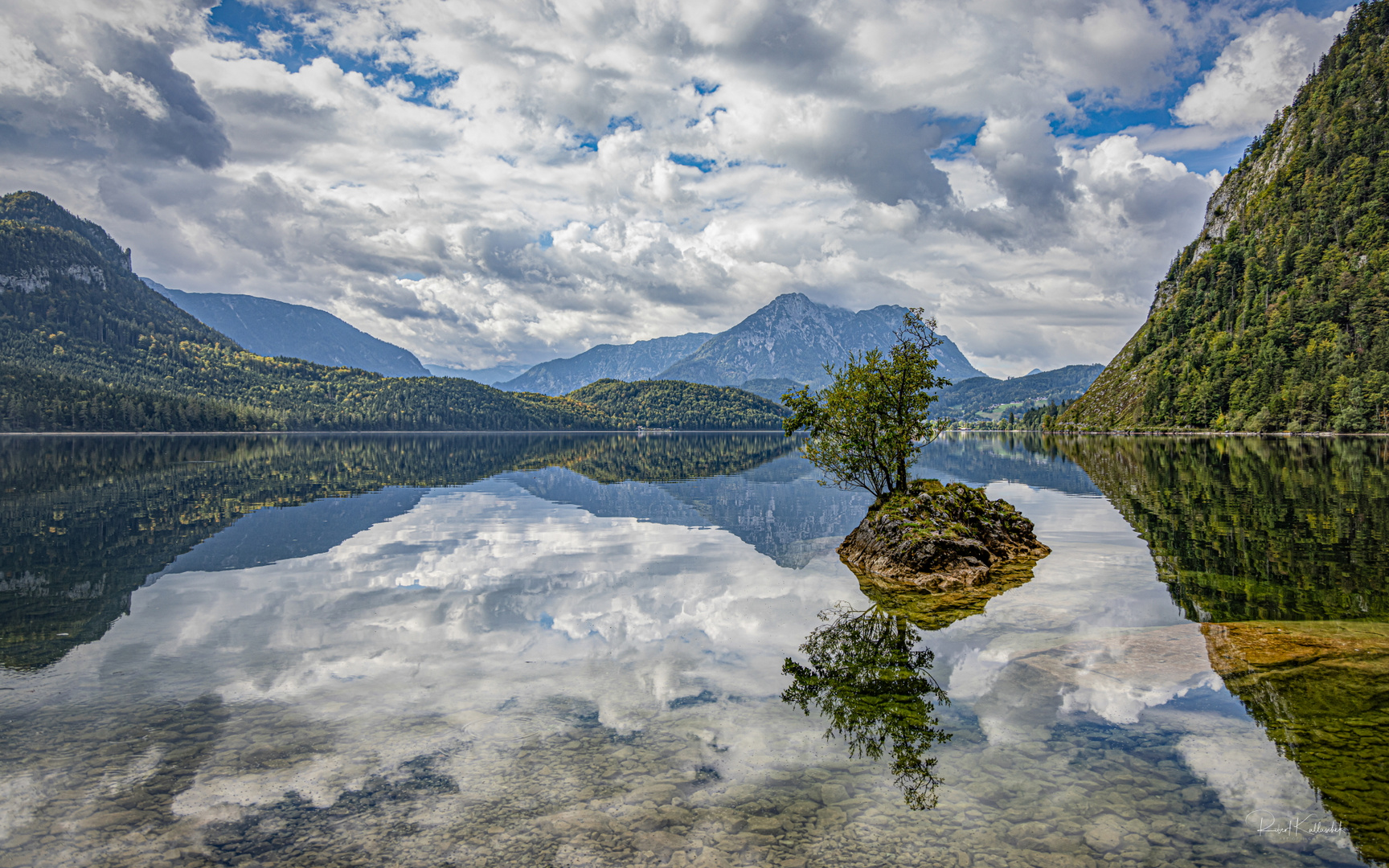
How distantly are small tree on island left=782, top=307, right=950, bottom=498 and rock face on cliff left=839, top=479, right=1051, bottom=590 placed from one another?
2.75m

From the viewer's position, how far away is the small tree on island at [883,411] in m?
39.3

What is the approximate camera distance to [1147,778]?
38.8 ft

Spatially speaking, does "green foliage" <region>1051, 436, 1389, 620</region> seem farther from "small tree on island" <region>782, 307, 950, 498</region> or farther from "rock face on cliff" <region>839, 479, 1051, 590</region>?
"small tree on island" <region>782, 307, 950, 498</region>

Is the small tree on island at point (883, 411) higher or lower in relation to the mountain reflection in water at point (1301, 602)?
higher

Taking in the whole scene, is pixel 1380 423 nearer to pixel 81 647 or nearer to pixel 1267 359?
pixel 1267 359

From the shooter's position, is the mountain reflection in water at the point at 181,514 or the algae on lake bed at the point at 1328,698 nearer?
the algae on lake bed at the point at 1328,698

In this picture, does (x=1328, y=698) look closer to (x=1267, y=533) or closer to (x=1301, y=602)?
(x=1301, y=602)

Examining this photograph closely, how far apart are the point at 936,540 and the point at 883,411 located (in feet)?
35.2

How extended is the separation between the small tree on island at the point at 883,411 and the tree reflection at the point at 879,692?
17699 mm

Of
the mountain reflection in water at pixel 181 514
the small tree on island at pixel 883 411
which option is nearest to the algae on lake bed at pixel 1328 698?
the small tree on island at pixel 883 411

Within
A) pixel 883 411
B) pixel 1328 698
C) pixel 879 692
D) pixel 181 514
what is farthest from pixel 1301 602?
pixel 181 514

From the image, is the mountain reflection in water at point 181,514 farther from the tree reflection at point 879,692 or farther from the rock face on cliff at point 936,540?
the tree reflection at point 879,692

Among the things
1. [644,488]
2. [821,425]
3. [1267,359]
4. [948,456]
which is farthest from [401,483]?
[1267,359]

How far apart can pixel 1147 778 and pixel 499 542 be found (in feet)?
110
